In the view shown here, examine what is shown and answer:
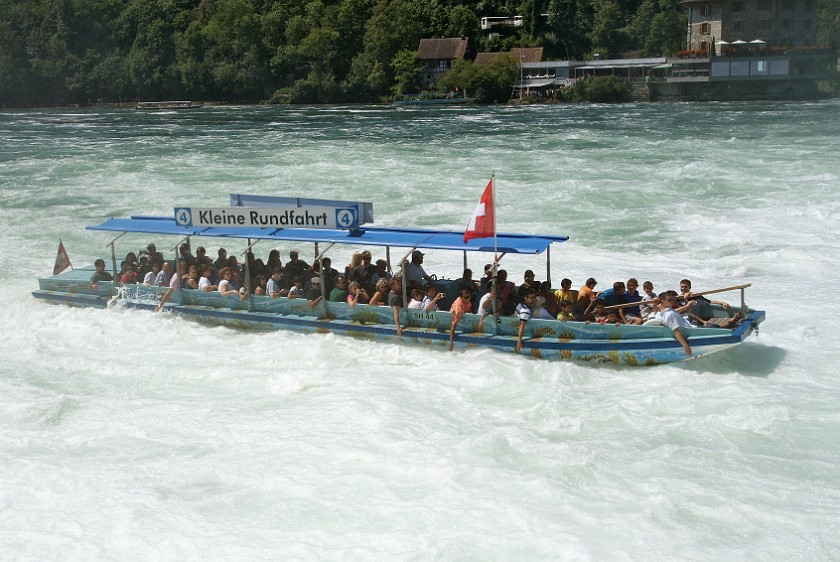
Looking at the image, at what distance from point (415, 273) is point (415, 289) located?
553mm

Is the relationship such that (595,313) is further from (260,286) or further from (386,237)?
(260,286)

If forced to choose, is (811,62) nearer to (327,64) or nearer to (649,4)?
(649,4)

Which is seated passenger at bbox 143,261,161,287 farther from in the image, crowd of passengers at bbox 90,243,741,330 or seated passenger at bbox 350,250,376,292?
seated passenger at bbox 350,250,376,292

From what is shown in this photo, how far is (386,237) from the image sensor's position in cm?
1437

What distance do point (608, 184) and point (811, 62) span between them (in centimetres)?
5724

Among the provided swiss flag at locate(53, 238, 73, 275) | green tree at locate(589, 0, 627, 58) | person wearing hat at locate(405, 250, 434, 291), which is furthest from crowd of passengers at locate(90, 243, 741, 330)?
green tree at locate(589, 0, 627, 58)

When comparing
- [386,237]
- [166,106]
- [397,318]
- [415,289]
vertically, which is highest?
[166,106]

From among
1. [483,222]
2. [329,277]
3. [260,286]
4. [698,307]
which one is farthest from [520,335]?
[260,286]

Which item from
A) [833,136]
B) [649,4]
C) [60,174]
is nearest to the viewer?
[60,174]

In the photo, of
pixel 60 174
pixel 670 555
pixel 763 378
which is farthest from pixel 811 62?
pixel 670 555

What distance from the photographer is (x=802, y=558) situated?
8750 mm

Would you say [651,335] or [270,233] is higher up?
[270,233]

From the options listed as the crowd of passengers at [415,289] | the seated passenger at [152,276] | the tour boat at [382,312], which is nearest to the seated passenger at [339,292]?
the crowd of passengers at [415,289]

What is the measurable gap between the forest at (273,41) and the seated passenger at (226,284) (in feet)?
230
